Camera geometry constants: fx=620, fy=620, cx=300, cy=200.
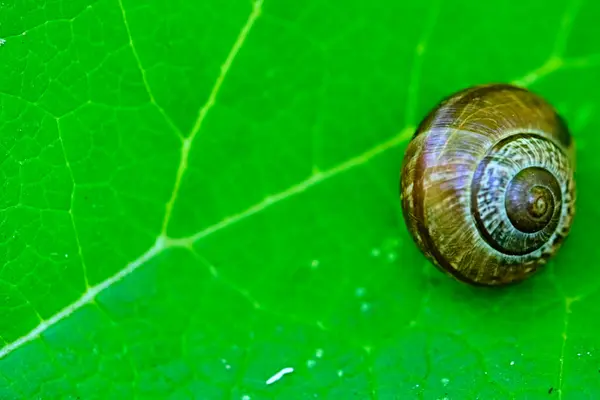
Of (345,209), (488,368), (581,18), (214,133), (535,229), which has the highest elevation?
(581,18)

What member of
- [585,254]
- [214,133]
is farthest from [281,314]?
[585,254]

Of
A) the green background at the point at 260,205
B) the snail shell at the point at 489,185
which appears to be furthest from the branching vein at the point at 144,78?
the snail shell at the point at 489,185

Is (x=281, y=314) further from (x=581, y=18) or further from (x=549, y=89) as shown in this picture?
(x=581, y=18)

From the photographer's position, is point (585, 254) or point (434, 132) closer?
point (434, 132)

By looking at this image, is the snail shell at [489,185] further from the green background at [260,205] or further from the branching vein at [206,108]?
the branching vein at [206,108]

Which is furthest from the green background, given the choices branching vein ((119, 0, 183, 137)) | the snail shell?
the snail shell

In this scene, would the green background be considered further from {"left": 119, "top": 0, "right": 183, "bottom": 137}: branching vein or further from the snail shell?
the snail shell
